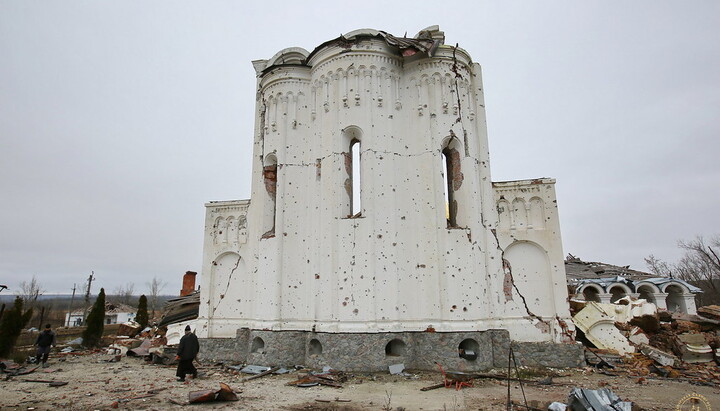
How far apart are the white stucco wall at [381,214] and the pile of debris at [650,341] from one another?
184 cm

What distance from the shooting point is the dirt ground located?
8.29m

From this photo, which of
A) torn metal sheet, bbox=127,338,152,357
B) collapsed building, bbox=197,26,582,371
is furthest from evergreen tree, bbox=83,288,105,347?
collapsed building, bbox=197,26,582,371

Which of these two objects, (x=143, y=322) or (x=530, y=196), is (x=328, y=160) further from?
(x=143, y=322)

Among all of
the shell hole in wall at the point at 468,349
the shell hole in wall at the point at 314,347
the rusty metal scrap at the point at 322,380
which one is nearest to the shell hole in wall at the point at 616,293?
the shell hole in wall at the point at 468,349

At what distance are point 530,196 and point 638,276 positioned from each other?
1585cm

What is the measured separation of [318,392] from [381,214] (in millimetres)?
5501

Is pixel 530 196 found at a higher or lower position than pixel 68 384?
higher

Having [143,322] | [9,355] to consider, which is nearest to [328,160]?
[9,355]

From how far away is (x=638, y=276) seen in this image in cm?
2508

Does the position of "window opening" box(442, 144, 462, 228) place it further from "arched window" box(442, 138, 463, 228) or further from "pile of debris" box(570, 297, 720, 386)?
"pile of debris" box(570, 297, 720, 386)

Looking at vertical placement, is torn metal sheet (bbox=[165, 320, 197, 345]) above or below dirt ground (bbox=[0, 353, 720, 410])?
above

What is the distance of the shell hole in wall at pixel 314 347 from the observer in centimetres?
1257

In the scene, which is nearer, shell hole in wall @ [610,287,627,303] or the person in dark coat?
the person in dark coat

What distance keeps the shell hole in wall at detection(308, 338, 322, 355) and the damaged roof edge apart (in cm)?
978
